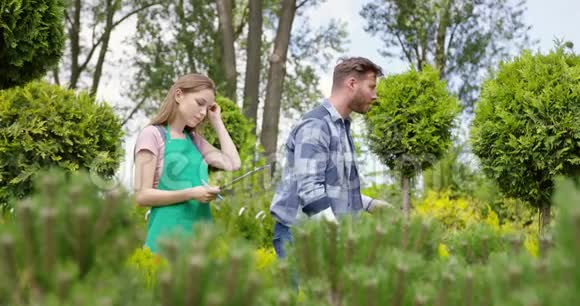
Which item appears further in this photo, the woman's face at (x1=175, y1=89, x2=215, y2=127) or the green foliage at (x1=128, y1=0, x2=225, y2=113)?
the green foliage at (x1=128, y1=0, x2=225, y2=113)

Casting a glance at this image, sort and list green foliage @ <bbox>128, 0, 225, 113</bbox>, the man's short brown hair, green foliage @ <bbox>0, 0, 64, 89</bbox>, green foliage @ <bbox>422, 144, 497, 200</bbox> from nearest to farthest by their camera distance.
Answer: the man's short brown hair
green foliage @ <bbox>0, 0, 64, 89</bbox>
green foliage @ <bbox>422, 144, 497, 200</bbox>
green foliage @ <bbox>128, 0, 225, 113</bbox>

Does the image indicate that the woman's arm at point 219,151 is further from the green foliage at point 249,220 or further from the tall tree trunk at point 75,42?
the tall tree trunk at point 75,42

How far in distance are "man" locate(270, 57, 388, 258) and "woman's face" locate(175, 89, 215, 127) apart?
19.4 inches

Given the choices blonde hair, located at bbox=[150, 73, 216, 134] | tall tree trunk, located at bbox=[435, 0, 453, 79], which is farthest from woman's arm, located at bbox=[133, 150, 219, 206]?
tall tree trunk, located at bbox=[435, 0, 453, 79]

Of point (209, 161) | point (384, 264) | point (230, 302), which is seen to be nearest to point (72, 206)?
point (230, 302)

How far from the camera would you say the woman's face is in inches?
140

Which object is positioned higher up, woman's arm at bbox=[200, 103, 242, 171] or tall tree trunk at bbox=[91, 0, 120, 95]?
tall tree trunk at bbox=[91, 0, 120, 95]

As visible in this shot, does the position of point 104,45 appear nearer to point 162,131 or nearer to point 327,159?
point 162,131

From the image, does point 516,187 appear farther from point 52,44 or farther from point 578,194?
point 578,194

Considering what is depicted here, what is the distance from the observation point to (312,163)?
10.4 feet

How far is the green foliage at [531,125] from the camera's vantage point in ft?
21.9

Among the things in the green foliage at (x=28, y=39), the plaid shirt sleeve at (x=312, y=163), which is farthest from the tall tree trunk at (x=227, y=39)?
the plaid shirt sleeve at (x=312, y=163)

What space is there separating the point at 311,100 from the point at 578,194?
20240 mm

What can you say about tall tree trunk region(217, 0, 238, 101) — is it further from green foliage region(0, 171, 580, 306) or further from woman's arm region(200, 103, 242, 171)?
green foliage region(0, 171, 580, 306)
